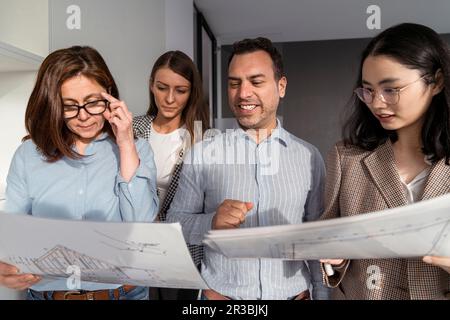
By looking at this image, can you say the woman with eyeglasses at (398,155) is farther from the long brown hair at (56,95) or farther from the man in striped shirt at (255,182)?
the long brown hair at (56,95)

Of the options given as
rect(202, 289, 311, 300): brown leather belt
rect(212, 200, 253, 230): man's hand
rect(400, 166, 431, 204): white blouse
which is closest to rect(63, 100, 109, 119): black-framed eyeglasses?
rect(212, 200, 253, 230): man's hand

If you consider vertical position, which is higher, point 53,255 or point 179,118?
point 179,118

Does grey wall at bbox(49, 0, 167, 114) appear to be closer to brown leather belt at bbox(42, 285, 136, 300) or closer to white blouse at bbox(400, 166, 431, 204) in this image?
brown leather belt at bbox(42, 285, 136, 300)

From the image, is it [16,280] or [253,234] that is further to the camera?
[16,280]

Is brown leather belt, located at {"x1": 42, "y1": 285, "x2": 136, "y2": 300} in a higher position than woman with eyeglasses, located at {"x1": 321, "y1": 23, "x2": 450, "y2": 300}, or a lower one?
lower

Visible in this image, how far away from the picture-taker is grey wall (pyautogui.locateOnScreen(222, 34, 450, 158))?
81cm

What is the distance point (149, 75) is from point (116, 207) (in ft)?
1.11

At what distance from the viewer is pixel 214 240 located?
0.44 meters

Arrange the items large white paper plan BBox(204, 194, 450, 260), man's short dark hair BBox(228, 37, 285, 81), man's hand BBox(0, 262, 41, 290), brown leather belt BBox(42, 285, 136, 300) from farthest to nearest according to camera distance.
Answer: man's short dark hair BBox(228, 37, 285, 81) → brown leather belt BBox(42, 285, 136, 300) → man's hand BBox(0, 262, 41, 290) → large white paper plan BBox(204, 194, 450, 260)

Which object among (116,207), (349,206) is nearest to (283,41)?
(349,206)

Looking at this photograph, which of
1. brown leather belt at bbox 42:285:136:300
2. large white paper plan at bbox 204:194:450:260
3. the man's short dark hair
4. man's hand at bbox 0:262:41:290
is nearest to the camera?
large white paper plan at bbox 204:194:450:260

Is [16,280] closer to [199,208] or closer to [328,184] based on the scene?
[199,208]

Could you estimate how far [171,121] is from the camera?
2.58ft
